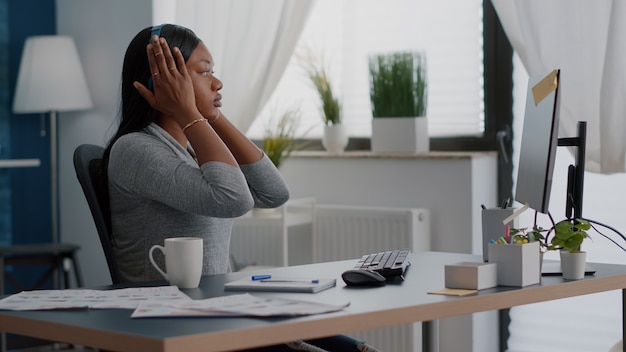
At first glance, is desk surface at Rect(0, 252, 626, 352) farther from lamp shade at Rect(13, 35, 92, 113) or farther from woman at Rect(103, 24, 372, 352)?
lamp shade at Rect(13, 35, 92, 113)

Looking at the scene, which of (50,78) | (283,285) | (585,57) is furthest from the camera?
(50,78)

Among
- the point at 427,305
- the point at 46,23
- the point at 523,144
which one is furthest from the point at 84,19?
the point at 427,305

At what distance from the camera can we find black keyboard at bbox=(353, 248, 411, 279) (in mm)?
1799

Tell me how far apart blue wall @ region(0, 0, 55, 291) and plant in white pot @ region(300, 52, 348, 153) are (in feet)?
5.54

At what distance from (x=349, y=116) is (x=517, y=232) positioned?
81.9 inches

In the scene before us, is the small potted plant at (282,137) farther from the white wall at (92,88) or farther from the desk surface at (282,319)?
the desk surface at (282,319)

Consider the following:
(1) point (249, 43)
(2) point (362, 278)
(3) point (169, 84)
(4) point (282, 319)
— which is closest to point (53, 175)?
(1) point (249, 43)

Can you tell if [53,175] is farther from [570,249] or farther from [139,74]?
[570,249]

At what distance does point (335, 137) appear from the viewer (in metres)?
3.66

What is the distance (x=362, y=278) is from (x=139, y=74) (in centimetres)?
81

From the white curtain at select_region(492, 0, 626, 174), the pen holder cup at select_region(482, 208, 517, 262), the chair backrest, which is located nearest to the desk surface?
the pen holder cup at select_region(482, 208, 517, 262)

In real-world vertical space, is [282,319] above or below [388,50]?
below

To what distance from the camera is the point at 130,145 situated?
2045mm

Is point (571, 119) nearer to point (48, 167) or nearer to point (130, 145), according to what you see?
point (130, 145)
